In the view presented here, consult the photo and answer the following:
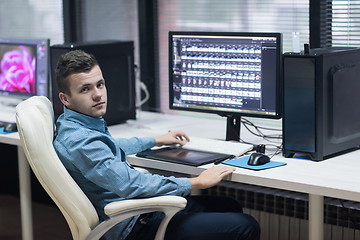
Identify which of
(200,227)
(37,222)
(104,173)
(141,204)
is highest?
(104,173)

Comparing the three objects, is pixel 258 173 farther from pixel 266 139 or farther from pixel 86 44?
pixel 86 44

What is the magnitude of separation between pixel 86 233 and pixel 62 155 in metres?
0.28

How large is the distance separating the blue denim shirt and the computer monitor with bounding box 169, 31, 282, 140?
64cm

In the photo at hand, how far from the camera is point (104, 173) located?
6.97 ft

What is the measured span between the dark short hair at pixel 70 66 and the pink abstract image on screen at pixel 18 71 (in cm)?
140

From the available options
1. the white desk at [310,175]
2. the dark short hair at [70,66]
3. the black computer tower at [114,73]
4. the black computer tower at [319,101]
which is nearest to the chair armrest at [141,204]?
the white desk at [310,175]

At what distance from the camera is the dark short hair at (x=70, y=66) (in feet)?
7.29

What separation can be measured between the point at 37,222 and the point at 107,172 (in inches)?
77.5

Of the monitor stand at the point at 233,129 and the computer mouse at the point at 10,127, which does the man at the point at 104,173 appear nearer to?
the monitor stand at the point at 233,129

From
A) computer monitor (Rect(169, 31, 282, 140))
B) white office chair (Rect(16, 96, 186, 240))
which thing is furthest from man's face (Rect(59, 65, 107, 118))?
computer monitor (Rect(169, 31, 282, 140))

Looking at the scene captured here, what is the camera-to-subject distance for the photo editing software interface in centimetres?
267

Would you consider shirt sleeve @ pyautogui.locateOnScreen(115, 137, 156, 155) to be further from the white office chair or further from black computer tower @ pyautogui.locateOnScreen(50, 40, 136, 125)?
black computer tower @ pyautogui.locateOnScreen(50, 40, 136, 125)

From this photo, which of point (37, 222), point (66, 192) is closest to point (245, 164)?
point (66, 192)

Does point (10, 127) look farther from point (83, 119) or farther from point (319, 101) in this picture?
point (319, 101)
